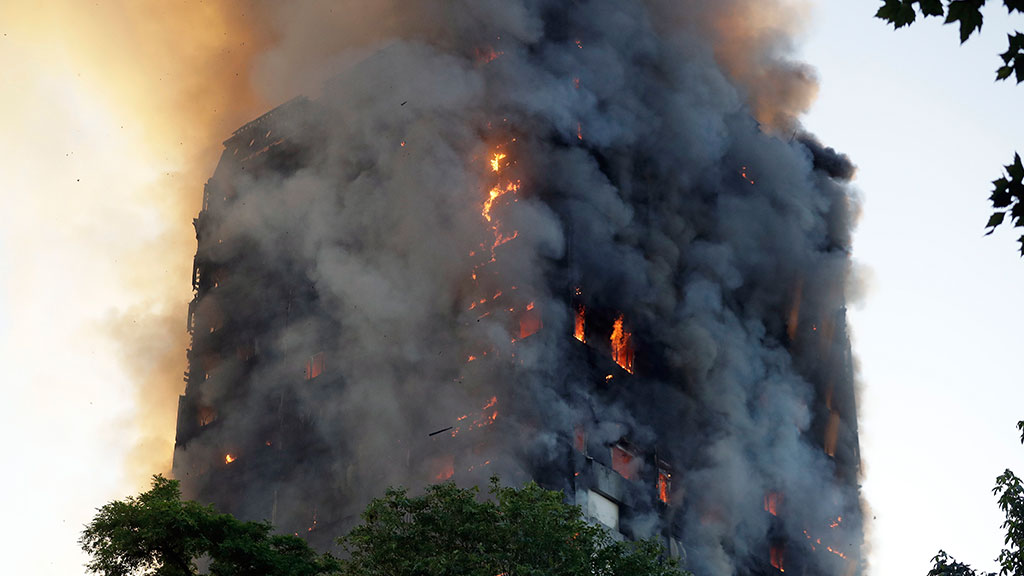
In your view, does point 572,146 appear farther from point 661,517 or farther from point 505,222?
point 661,517

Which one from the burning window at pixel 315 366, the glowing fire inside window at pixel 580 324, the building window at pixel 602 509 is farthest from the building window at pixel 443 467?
the burning window at pixel 315 366

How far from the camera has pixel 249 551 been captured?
3306 cm

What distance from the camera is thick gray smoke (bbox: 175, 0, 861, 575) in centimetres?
6538

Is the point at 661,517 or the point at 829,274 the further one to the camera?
the point at 829,274

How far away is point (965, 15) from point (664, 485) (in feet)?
200

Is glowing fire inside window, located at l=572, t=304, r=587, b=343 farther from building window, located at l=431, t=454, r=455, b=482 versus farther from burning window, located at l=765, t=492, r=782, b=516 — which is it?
burning window, located at l=765, t=492, r=782, b=516

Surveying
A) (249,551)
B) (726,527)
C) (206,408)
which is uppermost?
(249,551)

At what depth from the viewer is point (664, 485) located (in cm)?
6862

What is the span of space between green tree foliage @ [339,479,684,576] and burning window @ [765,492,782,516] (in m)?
39.1

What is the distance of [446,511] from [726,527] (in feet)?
120

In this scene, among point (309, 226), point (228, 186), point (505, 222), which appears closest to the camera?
point (505, 222)

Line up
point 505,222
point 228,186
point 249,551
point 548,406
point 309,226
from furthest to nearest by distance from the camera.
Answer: point 228,186 → point 309,226 → point 505,222 → point 548,406 → point 249,551

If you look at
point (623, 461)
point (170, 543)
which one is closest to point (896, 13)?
point (170, 543)

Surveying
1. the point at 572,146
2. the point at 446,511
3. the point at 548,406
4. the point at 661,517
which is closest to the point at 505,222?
the point at 572,146
